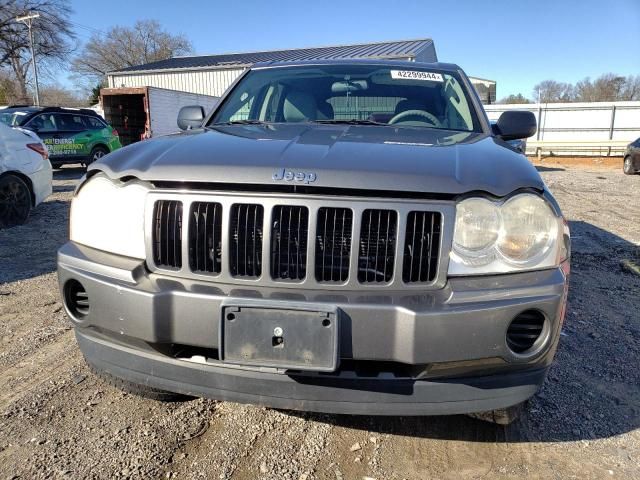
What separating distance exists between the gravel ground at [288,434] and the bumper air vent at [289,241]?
858 mm

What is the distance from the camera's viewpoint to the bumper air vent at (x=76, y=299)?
1941mm

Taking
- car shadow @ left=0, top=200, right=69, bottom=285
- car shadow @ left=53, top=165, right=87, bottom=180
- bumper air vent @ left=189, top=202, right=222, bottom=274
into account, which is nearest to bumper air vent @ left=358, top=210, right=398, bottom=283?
bumper air vent @ left=189, top=202, right=222, bottom=274

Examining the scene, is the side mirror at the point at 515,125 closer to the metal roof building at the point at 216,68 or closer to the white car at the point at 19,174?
the white car at the point at 19,174

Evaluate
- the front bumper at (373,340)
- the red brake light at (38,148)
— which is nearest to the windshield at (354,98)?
the front bumper at (373,340)

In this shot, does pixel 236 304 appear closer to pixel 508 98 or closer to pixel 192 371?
pixel 192 371

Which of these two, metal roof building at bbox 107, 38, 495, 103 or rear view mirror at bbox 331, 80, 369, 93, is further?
metal roof building at bbox 107, 38, 495, 103

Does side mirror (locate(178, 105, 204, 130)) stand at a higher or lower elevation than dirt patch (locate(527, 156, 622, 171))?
higher

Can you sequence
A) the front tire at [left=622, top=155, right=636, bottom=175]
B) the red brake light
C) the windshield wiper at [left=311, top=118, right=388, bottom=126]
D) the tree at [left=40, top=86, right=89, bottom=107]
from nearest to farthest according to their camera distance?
1. the windshield wiper at [left=311, top=118, right=388, bottom=126]
2. the red brake light
3. the front tire at [left=622, top=155, right=636, bottom=175]
4. the tree at [left=40, top=86, right=89, bottom=107]

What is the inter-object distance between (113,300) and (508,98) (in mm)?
54111

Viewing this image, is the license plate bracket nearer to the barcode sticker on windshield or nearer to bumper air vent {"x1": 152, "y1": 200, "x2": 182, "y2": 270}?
bumper air vent {"x1": 152, "y1": 200, "x2": 182, "y2": 270}

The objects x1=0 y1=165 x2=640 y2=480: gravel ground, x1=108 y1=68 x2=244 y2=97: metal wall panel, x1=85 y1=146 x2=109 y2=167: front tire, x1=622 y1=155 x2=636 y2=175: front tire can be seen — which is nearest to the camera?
x1=0 y1=165 x2=640 y2=480: gravel ground

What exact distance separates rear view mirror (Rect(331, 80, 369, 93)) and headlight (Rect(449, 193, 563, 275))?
1.76 metres

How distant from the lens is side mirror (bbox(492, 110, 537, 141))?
9.80 feet

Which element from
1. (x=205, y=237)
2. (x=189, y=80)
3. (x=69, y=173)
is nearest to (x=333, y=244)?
(x=205, y=237)
